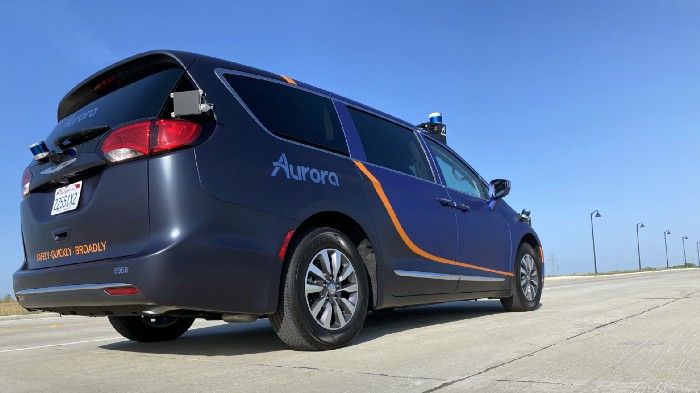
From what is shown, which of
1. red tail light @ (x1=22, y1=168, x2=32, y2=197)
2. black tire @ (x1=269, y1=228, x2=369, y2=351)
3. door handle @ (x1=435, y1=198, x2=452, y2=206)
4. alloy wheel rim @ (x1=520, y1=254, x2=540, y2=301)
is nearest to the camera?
black tire @ (x1=269, y1=228, x2=369, y2=351)

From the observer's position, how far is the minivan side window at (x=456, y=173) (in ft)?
19.2

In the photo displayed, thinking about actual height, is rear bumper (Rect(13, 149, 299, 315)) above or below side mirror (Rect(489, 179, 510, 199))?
below

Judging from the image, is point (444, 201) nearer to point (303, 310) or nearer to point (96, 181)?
point (303, 310)

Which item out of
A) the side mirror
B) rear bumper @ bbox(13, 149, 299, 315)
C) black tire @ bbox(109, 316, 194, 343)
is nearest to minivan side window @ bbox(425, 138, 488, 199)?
the side mirror

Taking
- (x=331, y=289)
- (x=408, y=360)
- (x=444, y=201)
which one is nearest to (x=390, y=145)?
(x=444, y=201)

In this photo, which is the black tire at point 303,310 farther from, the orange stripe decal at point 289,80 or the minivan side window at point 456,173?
the minivan side window at point 456,173

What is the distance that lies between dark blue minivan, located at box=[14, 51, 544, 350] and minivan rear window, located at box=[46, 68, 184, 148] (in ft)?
0.05

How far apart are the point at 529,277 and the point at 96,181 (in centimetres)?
508

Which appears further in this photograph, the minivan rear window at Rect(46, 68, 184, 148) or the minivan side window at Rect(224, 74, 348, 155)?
the minivan side window at Rect(224, 74, 348, 155)

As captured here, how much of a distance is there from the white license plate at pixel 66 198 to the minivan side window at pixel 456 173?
3.35 metres

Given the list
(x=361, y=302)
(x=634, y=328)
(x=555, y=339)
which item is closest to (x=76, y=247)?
(x=361, y=302)

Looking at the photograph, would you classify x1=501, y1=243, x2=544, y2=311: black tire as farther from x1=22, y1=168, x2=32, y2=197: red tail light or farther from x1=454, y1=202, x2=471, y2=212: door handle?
x1=22, y1=168, x2=32, y2=197: red tail light

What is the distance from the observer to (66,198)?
3.73 m

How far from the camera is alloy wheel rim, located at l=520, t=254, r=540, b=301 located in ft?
22.1
